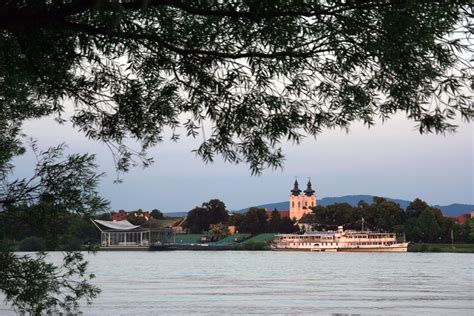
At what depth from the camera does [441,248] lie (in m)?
108

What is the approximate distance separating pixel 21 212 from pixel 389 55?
5.59 metres

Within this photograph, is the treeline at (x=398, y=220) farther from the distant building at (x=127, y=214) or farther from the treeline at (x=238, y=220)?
the distant building at (x=127, y=214)

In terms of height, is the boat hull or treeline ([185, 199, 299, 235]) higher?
treeline ([185, 199, 299, 235])

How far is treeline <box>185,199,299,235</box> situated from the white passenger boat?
36.2 ft

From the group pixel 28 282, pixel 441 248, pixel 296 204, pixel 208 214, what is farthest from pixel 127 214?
pixel 28 282

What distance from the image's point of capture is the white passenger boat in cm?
11219

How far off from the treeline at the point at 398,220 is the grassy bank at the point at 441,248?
77 centimetres

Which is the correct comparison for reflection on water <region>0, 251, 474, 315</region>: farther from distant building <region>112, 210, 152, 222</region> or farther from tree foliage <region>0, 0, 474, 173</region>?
distant building <region>112, 210, 152, 222</region>

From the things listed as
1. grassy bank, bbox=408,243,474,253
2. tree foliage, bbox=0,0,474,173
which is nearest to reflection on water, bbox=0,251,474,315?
tree foliage, bbox=0,0,474,173

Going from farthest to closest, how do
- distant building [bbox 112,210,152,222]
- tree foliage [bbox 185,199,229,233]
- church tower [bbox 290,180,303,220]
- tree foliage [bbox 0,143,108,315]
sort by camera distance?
church tower [bbox 290,180,303,220] < distant building [bbox 112,210,152,222] < tree foliage [bbox 185,199,229,233] < tree foliage [bbox 0,143,108,315]

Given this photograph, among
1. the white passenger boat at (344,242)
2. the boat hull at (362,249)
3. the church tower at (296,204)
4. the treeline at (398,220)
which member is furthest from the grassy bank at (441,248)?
the church tower at (296,204)

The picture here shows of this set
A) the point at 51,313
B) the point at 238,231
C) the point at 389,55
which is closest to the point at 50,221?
the point at 51,313

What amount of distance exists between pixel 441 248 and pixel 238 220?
111ft

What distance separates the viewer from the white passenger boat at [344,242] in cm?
11219
